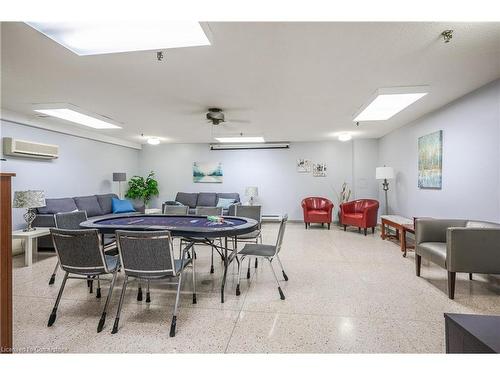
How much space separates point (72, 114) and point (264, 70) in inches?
139

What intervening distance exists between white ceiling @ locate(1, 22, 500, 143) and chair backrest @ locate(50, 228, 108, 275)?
64.8 inches

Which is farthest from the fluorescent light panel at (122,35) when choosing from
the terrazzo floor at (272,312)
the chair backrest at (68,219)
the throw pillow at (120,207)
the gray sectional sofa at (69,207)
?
the throw pillow at (120,207)

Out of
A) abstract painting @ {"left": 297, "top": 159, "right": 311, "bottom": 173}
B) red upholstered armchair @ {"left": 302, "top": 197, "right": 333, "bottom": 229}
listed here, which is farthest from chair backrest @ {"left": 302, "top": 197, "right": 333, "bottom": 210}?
abstract painting @ {"left": 297, "top": 159, "right": 311, "bottom": 173}

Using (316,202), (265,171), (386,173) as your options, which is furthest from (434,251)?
(265,171)

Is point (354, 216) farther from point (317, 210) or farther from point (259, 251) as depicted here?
point (259, 251)

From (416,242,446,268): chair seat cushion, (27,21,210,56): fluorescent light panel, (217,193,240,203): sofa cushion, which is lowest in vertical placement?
(416,242,446,268): chair seat cushion

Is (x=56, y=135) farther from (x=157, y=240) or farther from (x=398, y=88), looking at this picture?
(x=398, y=88)

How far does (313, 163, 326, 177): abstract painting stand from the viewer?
7223mm

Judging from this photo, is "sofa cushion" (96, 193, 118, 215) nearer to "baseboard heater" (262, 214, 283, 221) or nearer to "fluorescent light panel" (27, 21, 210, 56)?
"baseboard heater" (262, 214, 283, 221)

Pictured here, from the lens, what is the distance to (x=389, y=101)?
11.1 feet

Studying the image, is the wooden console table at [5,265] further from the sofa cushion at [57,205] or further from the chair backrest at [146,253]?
the sofa cushion at [57,205]

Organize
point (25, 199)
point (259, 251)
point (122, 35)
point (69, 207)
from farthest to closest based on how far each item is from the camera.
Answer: point (69, 207)
point (25, 199)
point (259, 251)
point (122, 35)

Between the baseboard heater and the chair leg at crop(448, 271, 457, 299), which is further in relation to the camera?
the baseboard heater

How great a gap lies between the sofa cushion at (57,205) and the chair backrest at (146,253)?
3793mm
